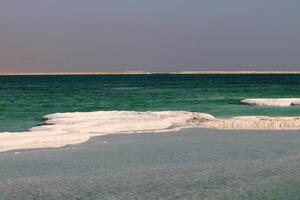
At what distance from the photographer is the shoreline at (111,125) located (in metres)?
30.8

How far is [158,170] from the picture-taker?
22656 millimetres

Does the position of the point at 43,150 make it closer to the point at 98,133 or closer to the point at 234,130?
the point at 98,133

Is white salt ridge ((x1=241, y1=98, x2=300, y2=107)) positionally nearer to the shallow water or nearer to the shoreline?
the shoreline

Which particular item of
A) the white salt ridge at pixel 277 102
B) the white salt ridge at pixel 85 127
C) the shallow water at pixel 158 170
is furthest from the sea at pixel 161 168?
the white salt ridge at pixel 277 102

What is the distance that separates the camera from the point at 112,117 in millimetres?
44469

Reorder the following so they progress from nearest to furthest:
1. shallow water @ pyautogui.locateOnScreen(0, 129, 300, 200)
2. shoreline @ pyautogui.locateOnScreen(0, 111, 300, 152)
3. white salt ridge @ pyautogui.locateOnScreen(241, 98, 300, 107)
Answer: shallow water @ pyautogui.locateOnScreen(0, 129, 300, 200), shoreline @ pyautogui.locateOnScreen(0, 111, 300, 152), white salt ridge @ pyautogui.locateOnScreen(241, 98, 300, 107)

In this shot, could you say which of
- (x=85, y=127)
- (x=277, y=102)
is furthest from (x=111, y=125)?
(x=277, y=102)

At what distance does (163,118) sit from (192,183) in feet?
76.7

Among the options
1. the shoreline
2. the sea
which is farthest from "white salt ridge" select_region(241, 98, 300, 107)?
the sea

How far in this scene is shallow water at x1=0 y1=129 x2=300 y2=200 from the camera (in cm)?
1897

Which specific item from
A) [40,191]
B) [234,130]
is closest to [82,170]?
[40,191]

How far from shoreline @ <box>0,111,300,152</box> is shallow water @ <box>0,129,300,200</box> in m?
1.84

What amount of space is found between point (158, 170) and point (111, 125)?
16543 millimetres

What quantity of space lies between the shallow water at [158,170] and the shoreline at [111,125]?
184cm
